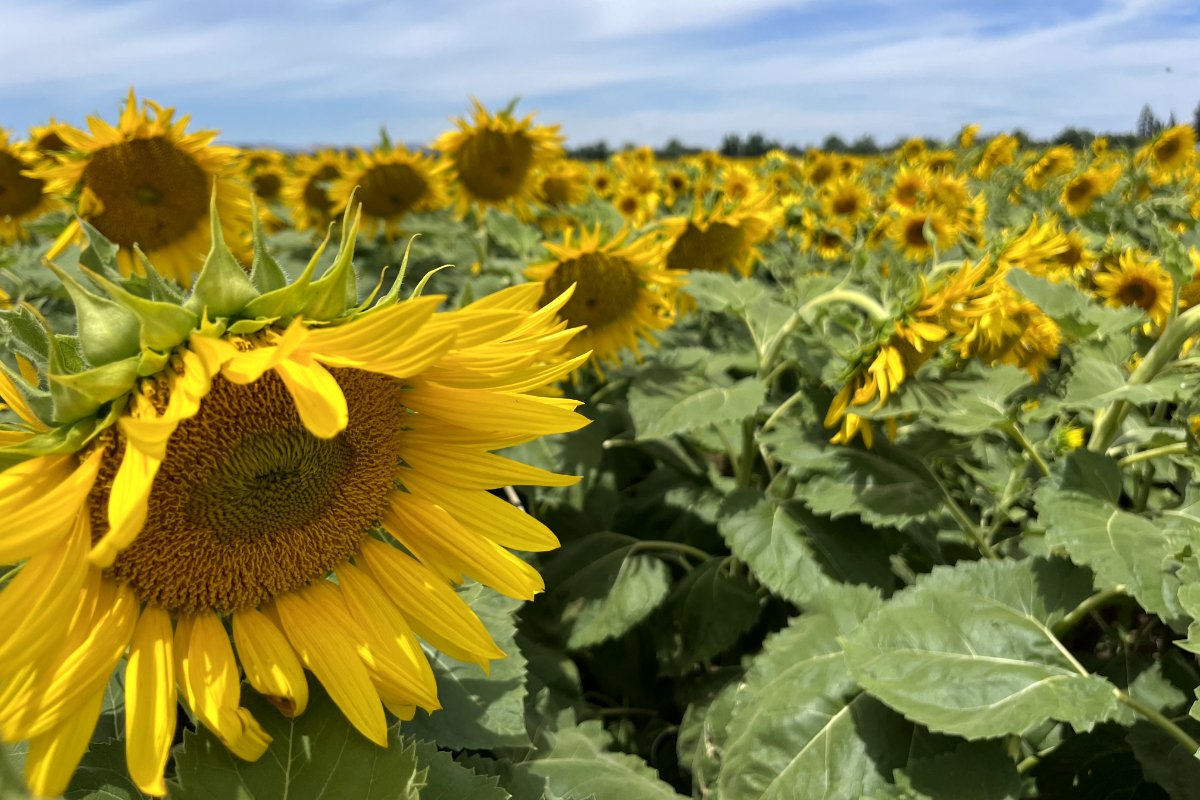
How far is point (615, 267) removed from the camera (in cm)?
307

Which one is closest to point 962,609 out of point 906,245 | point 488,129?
point 488,129

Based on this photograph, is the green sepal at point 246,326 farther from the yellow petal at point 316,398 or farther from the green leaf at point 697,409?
the green leaf at point 697,409

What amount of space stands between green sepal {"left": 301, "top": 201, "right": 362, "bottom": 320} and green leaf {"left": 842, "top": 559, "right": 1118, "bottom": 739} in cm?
126

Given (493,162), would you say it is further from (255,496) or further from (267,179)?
(255,496)

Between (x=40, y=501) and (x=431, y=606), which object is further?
(x=431, y=606)

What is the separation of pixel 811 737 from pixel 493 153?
338 cm

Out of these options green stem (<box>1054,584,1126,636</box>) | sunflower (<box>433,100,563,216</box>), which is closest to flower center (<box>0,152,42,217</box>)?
sunflower (<box>433,100,563,216</box>)

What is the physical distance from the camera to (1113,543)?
1714mm

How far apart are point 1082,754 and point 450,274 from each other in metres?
4.03

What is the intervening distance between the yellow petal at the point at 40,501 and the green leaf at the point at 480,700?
68cm

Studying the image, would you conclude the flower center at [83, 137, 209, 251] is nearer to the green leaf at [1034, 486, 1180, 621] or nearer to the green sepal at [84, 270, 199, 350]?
the green sepal at [84, 270, 199, 350]

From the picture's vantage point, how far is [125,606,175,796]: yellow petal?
882 millimetres

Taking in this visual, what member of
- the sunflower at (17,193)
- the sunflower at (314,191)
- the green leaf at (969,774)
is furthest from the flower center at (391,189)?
the green leaf at (969,774)

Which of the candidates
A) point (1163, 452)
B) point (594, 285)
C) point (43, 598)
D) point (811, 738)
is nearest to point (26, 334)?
point (43, 598)
